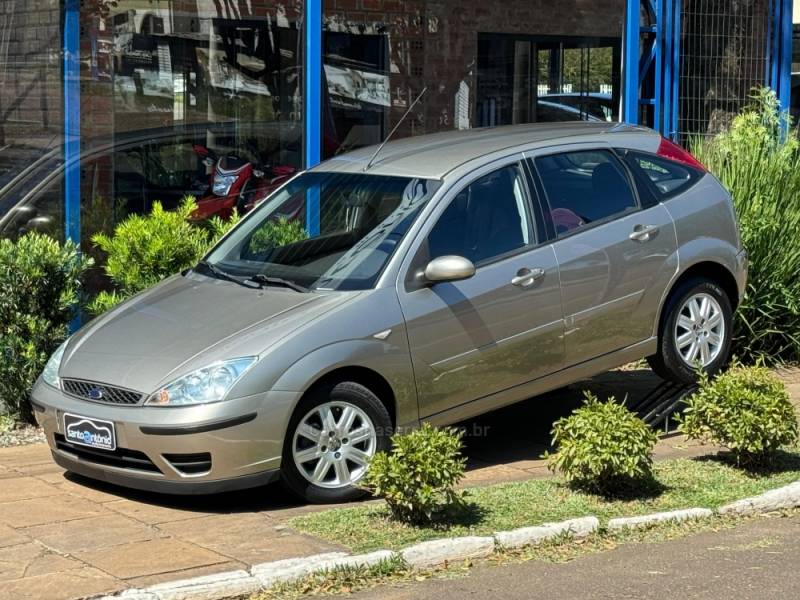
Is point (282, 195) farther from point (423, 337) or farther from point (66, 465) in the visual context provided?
point (66, 465)

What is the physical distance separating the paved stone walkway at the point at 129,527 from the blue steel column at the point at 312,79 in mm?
3479

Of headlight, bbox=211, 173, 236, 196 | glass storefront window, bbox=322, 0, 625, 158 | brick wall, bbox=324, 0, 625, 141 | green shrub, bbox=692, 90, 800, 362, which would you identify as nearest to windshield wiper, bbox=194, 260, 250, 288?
headlight, bbox=211, 173, 236, 196

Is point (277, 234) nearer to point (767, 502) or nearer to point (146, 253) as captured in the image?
point (146, 253)

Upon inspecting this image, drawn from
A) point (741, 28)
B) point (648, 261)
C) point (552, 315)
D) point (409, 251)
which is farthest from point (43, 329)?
point (741, 28)

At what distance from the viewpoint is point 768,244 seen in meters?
10.4

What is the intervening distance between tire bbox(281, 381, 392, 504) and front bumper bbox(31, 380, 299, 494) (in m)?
0.12

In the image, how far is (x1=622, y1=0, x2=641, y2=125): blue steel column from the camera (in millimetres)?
12539

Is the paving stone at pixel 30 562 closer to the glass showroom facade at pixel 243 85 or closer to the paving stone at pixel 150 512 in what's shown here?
the paving stone at pixel 150 512

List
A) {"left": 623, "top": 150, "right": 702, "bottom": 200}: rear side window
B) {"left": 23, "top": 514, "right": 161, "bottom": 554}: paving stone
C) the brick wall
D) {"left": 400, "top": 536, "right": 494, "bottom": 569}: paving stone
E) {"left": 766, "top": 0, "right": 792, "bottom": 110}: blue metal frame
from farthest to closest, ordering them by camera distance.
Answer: {"left": 766, "top": 0, "right": 792, "bottom": 110}: blue metal frame < the brick wall < {"left": 623, "top": 150, "right": 702, "bottom": 200}: rear side window < {"left": 23, "top": 514, "right": 161, "bottom": 554}: paving stone < {"left": 400, "top": 536, "right": 494, "bottom": 569}: paving stone

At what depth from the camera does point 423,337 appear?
7078 mm

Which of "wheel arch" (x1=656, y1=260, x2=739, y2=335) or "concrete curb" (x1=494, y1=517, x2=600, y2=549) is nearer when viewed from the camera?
"concrete curb" (x1=494, y1=517, x2=600, y2=549)

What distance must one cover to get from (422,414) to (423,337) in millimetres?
439

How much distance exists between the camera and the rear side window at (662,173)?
8414 mm

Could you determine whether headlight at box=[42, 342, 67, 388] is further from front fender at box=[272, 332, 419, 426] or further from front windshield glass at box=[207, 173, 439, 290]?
front fender at box=[272, 332, 419, 426]
